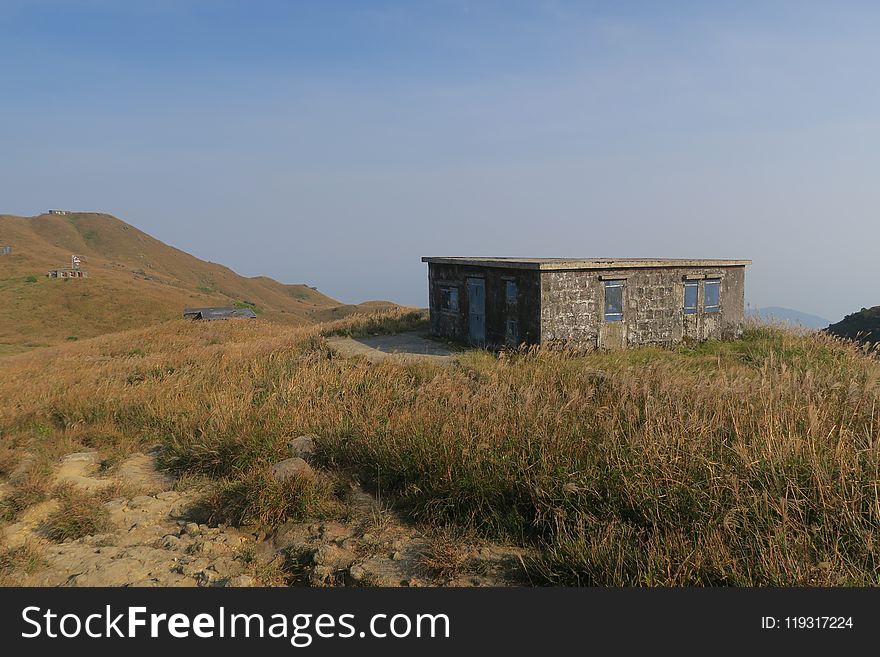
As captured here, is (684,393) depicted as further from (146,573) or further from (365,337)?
Result: (365,337)

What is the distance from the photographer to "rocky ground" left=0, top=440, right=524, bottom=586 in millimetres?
4246

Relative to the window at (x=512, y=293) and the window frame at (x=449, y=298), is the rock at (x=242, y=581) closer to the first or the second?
the window at (x=512, y=293)

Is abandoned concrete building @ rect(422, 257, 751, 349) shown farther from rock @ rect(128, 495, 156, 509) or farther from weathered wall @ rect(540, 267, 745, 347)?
rock @ rect(128, 495, 156, 509)

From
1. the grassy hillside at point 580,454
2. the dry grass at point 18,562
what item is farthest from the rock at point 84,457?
the dry grass at point 18,562

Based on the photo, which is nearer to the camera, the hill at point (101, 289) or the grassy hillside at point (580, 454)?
the grassy hillside at point (580, 454)

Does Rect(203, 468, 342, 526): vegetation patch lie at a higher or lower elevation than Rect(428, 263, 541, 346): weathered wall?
lower

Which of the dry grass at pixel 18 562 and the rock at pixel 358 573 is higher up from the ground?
the rock at pixel 358 573

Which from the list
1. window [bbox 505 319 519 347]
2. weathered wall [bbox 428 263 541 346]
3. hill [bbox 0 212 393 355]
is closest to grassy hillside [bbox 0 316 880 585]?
weathered wall [bbox 428 263 541 346]

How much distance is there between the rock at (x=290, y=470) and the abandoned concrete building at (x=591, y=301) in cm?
977

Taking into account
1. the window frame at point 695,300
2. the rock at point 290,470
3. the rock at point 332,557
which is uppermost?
the window frame at point 695,300

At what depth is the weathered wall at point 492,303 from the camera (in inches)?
597

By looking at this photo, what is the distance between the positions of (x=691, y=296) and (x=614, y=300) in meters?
3.09

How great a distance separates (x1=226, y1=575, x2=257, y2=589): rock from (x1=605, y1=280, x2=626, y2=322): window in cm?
1337

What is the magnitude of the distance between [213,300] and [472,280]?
130 ft
